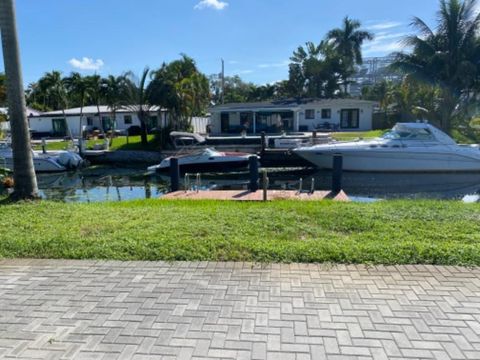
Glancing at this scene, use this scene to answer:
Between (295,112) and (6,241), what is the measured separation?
3048 cm

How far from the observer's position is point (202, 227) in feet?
20.3

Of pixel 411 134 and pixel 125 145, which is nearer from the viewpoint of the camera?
pixel 411 134

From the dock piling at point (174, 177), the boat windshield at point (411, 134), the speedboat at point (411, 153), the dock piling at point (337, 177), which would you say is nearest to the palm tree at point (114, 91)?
the speedboat at point (411, 153)

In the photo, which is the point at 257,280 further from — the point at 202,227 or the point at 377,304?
the point at 202,227

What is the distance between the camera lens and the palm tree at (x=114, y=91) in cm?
2880

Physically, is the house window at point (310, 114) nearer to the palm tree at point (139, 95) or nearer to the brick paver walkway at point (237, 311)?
the palm tree at point (139, 95)

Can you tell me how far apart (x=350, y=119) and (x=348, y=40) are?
631 inches

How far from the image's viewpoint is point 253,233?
595 cm

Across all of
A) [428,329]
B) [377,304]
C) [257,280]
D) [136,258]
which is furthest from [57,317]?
[428,329]

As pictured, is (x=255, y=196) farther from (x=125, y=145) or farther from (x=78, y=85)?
(x=78, y=85)

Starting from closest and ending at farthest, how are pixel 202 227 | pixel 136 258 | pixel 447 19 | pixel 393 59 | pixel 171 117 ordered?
pixel 136 258 < pixel 202 227 < pixel 447 19 < pixel 393 59 < pixel 171 117

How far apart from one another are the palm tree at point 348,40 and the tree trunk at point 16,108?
144 ft

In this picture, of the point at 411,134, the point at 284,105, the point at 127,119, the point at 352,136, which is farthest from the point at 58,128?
the point at 411,134

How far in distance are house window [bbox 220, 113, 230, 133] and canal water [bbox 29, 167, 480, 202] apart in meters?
14.9
